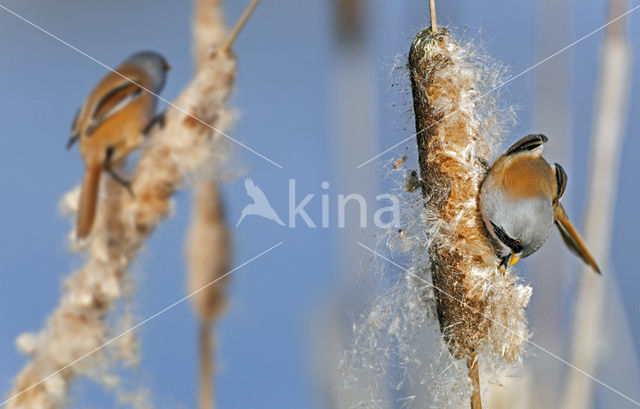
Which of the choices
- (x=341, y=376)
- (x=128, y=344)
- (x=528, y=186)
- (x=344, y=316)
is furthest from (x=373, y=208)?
(x=128, y=344)

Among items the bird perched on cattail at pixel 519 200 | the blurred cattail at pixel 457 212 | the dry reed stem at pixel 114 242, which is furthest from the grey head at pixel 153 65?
the bird perched on cattail at pixel 519 200

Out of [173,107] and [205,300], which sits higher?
[173,107]

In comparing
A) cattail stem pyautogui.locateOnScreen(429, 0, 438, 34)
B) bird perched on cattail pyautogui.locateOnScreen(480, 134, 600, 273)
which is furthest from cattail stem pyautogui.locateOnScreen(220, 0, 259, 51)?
bird perched on cattail pyautogui.locateOnScreen(480, 134, 600, 273)

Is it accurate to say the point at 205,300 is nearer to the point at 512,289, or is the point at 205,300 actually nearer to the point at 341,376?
the point at 341,376

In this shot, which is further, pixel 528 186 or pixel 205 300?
pixel 205 300

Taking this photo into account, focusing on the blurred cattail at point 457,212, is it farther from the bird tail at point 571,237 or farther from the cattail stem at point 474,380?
the bird tail at point 571,237

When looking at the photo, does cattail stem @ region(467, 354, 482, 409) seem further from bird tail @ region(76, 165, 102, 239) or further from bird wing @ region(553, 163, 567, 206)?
bird tail @ region(76, 165, 102, 239)

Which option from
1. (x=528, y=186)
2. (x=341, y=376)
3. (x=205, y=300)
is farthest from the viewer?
(x=205, y=300)
